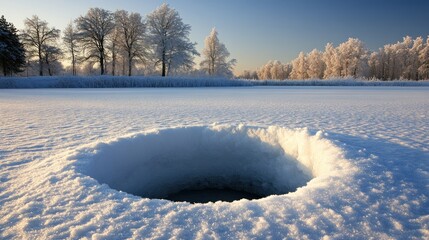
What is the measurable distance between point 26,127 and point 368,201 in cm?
465

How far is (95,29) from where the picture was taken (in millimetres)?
29000

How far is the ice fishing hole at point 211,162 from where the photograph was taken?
119 inches

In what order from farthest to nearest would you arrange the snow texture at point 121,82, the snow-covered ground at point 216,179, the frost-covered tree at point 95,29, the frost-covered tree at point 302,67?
1. the frost-covered tree at point 302,67
2. the frost-covered tree at point 95,29
3. the snow texture at point 121,82
4. the snow-covered ground at point 216,179

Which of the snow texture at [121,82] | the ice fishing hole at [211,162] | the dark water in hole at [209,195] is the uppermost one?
the snow texture at [121,82]

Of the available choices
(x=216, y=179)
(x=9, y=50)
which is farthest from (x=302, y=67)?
(x=216, y=179)

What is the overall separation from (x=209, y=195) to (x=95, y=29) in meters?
30.5

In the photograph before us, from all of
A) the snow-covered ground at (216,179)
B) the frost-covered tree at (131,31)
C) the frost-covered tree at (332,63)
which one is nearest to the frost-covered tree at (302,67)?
the frost-covered tree at (332,63)

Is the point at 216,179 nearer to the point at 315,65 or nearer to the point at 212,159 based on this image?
the point at 212,159

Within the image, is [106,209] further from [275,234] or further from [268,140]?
[268,140]

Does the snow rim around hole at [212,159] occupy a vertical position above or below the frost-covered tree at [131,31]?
below

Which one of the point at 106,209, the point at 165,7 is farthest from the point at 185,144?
the point at 165,7

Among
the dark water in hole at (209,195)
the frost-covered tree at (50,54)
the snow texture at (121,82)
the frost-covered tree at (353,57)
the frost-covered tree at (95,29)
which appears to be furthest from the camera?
the frost-covered tree at (353,57)

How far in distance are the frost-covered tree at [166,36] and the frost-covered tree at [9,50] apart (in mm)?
14336

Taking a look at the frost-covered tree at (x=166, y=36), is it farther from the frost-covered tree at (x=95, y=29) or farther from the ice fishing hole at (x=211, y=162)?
the ice fishing hole at (x=211, y=162)
